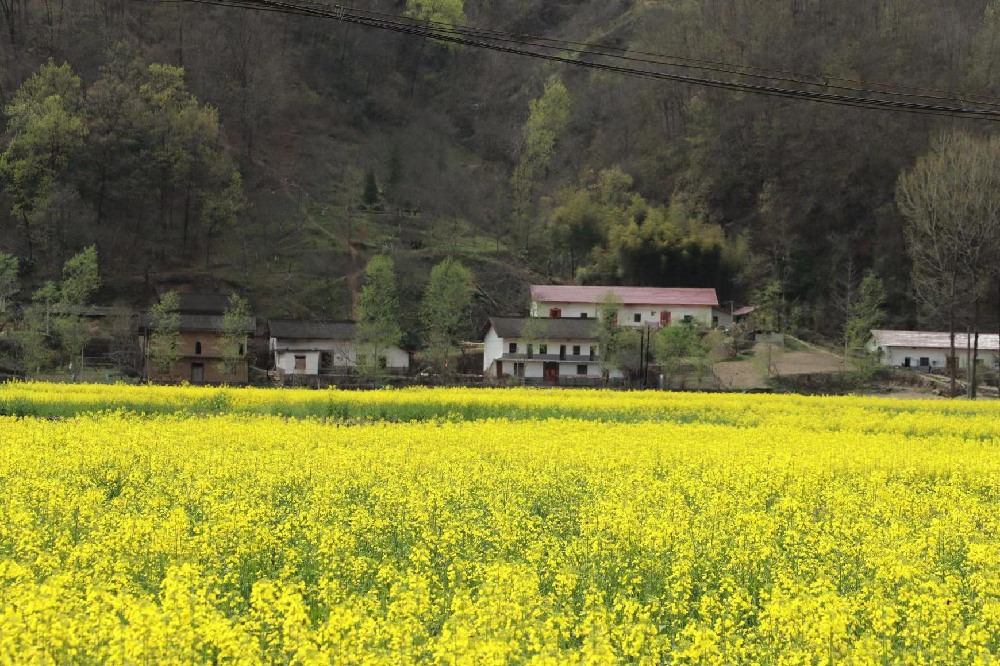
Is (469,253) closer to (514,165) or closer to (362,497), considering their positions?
(514,165)

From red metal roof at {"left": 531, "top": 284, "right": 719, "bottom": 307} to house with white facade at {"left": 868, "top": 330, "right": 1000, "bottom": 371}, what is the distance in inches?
620

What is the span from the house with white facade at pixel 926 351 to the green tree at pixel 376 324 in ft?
113

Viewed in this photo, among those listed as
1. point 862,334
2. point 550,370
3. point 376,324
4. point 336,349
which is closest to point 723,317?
point 862,334

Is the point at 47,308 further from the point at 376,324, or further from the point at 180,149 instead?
the point at 180,149

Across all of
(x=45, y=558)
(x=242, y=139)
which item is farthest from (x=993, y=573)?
(x=242, y=139)

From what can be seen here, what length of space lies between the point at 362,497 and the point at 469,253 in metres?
70.1

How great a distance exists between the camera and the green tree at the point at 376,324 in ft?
165

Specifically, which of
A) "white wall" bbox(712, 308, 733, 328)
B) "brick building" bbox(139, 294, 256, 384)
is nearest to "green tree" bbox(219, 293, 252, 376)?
"brick building" bbox(139, 294, 256, 384)

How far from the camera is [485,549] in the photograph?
28.9ft

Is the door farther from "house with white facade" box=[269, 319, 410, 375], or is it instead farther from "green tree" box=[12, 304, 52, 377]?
"green tree" box=[12, 304, 52, 377]

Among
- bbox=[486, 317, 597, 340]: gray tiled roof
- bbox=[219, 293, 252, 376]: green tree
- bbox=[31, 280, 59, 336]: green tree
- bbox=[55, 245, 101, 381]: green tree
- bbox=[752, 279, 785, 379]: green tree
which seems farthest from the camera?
bbox=[752, 279, 785, 379]: green tree

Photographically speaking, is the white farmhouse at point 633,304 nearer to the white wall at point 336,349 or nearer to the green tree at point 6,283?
the white wall at point 336,349

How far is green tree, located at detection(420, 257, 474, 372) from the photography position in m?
54.1

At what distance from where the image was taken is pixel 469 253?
8062 centimetres
